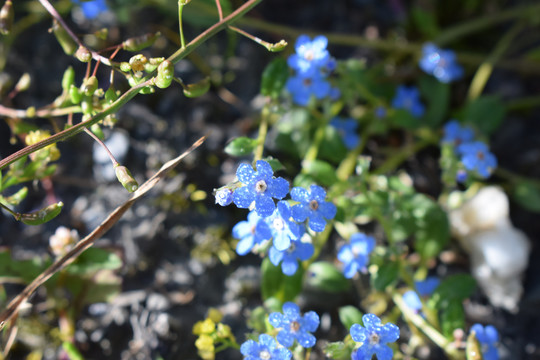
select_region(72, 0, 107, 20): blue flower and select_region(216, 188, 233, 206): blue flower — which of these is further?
select_region(72, 0, 107, 20): blue flower

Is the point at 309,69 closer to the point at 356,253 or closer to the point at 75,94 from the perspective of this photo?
the point at 356,253

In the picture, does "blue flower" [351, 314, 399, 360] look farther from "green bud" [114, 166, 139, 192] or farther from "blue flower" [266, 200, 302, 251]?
"green bud" [114, 166, 139, 192]

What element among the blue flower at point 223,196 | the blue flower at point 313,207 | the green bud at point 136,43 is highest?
the green bud at point 136,43

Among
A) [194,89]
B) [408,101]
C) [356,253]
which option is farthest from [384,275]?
[408,101]

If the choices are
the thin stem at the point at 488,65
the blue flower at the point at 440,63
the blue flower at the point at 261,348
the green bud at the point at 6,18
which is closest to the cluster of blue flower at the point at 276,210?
the blue flower at the point at 261,348

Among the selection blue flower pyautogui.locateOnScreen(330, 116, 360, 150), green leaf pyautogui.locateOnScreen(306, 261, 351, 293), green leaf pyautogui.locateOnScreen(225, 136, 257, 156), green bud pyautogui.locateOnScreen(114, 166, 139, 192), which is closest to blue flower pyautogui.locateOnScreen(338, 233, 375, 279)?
green leaf pyautogui.locateOnScreen(306, 261, 351, 293)

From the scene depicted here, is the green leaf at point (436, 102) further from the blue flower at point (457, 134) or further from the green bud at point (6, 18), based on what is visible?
the green bud at point (6, 18)

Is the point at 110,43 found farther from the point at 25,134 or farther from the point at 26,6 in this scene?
the point at 25,134

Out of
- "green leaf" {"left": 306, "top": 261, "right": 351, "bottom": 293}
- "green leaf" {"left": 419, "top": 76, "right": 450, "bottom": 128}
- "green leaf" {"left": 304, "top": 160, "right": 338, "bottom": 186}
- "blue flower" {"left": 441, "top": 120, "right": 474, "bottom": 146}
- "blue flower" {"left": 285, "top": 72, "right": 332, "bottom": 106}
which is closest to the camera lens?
"green leaf" {"left": 304, "top": 160, "right": 338, "bottom": 186}
